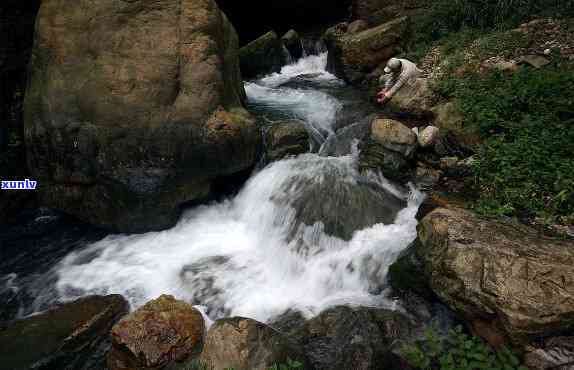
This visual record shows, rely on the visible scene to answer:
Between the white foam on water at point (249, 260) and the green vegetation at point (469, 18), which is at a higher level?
the green vegetation at point (469, 18)

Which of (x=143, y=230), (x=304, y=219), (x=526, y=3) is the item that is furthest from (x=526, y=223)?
(x=526, y=3)

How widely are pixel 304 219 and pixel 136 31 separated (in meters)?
3.97

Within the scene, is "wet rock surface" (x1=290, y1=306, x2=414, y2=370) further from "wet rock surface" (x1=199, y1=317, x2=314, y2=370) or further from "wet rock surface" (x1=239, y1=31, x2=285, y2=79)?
"wet rock surface" (x1=239, y1=31, x2=285, y2=79)

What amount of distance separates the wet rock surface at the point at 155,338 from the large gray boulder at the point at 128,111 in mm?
2313

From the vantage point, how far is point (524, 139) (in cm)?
543

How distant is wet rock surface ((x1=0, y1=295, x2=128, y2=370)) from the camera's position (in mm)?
3939

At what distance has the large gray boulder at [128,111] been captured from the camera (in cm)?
556

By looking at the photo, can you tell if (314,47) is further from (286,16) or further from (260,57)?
(286,16)

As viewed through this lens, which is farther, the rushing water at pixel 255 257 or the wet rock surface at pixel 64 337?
the rushing water at pixel 255 257

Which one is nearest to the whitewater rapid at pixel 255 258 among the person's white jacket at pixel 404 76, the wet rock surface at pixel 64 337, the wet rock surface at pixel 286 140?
the wet rock surface at pixel 286 140

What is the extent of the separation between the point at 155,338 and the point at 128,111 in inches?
134

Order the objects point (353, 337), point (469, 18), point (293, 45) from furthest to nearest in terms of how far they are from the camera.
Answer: point (293, 45) → point (469, 18) → point (353, 337)

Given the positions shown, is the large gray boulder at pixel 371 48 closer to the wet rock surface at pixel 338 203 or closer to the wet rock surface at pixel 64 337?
the wet rock surface at pixel 338 203

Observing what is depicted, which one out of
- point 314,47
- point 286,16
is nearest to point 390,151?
point 314,47
